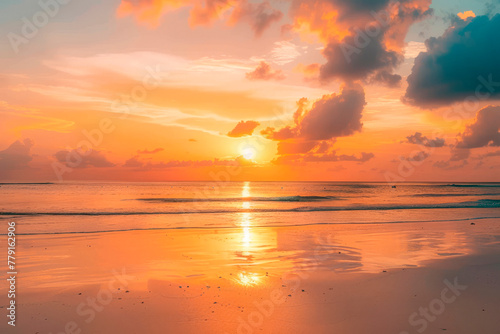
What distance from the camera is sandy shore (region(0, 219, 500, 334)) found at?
841cm

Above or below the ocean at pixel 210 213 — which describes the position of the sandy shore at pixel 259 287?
below

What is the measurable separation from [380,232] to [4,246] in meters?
22.6

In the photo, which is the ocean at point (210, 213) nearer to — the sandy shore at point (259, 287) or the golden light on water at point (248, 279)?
the sandy shore at point (259, 287)

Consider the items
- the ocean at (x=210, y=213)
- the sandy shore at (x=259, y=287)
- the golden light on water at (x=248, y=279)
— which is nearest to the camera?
the sandy shore at (x=259, y=287)

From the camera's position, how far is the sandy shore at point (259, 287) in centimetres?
841

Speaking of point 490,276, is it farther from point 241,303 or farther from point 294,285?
point 241,303

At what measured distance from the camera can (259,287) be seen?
1105 cm

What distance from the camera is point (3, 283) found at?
11.4 metres

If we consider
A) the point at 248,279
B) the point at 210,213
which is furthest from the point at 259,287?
the point at 210,213

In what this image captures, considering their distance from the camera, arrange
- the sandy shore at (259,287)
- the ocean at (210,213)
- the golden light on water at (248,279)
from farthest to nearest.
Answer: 1. the ocean at (210,213)
2. the golden light on water at (248,279)
3. the sandy shore at (259,287)

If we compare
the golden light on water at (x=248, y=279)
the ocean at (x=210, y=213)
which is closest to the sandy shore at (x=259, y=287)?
the golden light on water at (x=248, y=279)

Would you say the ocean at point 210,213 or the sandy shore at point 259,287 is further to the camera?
the ocean at point 210,213

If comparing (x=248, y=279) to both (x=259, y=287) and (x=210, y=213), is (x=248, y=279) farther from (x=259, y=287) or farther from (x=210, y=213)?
(x=210, y=213)

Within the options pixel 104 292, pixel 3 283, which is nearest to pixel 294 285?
pixel 104 292
